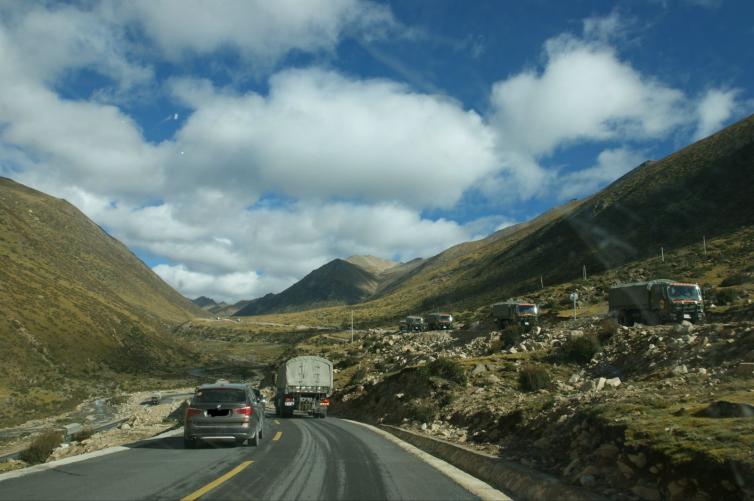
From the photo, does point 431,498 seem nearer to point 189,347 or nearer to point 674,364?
point 674,364

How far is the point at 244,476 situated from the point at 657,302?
2741cm

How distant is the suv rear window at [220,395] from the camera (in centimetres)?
1550

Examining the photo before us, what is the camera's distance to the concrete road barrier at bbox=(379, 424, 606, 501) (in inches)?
312

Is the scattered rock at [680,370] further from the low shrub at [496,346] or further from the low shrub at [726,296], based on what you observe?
the low shrub at [726,296]

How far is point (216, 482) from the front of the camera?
9.77 m

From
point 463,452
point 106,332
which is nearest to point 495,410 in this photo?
point 463,452

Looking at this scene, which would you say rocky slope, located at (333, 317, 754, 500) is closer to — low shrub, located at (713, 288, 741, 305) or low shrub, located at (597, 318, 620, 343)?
low shrub, located at (597, 318, 620, 343)

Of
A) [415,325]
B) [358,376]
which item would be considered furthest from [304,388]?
[415,325]

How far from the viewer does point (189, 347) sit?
121 metres

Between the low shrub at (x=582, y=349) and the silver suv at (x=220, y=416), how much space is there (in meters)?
15.8

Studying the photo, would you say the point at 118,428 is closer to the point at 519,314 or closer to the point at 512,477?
the point at 519,314

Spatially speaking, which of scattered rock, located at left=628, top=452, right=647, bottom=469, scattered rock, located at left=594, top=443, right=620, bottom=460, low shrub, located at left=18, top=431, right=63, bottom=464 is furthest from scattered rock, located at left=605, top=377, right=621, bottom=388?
low shrub, located at left=18, top=431, right=63, bottom=464

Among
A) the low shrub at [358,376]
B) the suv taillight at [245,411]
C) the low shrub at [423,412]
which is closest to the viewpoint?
the suv taillight at [245,411]

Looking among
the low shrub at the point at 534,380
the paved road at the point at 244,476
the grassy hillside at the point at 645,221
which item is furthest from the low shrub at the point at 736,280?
the paved road at the point at 244,476
